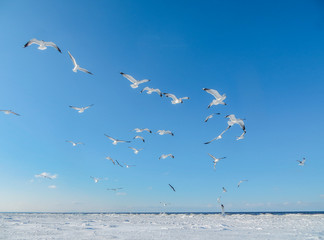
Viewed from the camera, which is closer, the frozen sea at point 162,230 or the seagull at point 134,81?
the frozen sea at point 162,230

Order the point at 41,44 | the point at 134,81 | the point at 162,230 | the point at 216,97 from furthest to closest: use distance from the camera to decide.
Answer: the point at 134,81, the point at 216,97, the point at 162,230, the point at 41,44

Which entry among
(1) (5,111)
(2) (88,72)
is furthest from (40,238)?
(1) (5,111)

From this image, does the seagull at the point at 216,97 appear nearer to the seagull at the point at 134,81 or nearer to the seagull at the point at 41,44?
the seagull at the point at 134,81

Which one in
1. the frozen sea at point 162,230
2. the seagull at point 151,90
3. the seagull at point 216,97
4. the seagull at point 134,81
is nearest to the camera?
the frozen sea at point 162,230

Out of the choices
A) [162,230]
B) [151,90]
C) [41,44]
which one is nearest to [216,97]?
[151,90]

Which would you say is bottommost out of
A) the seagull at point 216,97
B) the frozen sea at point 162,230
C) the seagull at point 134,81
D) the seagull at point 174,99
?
the frozen sea at point 162,230

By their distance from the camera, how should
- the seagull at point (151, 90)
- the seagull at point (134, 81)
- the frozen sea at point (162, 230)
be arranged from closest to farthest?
1. the frozen sea at point (162, 230)
2. the seagull at point (134, 81)
3. the seagull at point (151, 90)

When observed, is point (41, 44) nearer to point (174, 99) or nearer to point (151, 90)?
point (151, 90)

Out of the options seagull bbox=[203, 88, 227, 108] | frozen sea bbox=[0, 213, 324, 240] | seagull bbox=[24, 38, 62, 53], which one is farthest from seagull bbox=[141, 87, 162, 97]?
frozen sea bbox=[0, 213, 324, 240]

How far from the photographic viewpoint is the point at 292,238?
11.9m

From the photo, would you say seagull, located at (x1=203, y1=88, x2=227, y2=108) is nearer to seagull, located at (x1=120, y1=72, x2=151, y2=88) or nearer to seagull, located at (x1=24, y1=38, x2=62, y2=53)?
seagull, located at (x1=120, y1=72, x2=151, y2=88)

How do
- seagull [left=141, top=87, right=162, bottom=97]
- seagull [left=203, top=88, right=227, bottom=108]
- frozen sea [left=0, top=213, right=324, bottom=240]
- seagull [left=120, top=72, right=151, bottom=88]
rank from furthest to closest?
seagull [left=141, top=87, right=162, bottom=97] → seagull [left=120, top=72, right=151, bottom=88] → seagull [left=203, top=88, right=227, bottom=108] → frozen sea [left=0, top=213, right=324, bottom=240]

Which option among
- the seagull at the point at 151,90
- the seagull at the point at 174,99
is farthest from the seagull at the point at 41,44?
the seagull at the point at 174,99

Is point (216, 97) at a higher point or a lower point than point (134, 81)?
lower
